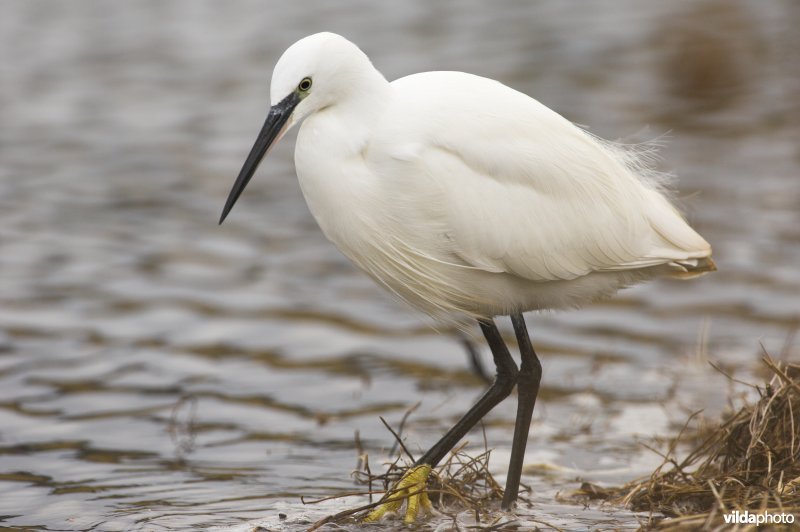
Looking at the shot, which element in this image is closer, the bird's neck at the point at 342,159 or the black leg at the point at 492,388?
the bird's neck at the point at 342,159

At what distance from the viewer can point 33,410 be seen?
6.26 meters

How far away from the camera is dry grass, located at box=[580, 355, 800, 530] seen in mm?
4336

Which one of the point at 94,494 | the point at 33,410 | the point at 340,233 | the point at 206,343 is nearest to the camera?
the point at 340,233

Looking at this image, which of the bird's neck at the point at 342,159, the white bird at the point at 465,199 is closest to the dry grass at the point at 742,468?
the white bird at the point at 465,199

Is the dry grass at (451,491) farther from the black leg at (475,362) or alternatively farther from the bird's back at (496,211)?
the black leg at (475,362)

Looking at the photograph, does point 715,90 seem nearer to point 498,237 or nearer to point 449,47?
point 449,47

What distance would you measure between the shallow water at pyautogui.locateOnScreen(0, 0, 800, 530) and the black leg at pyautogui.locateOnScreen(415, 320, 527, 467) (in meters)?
0.41

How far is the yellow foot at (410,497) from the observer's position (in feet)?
14.9

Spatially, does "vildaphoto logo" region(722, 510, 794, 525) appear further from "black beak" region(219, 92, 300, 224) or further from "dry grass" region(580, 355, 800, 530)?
"black beak" region(219, 92, 300, 224)

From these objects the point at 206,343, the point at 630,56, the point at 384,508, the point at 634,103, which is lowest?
the point at 384,508

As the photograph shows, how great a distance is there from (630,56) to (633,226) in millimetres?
9355

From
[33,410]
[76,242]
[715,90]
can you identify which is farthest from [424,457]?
[715,90]

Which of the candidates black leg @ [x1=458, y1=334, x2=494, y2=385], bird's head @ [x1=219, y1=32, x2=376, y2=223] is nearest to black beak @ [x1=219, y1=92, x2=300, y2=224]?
bird's head @ [x1=219, y1=32, x2=376, y2=223]

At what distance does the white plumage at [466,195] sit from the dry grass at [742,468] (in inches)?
26.8
